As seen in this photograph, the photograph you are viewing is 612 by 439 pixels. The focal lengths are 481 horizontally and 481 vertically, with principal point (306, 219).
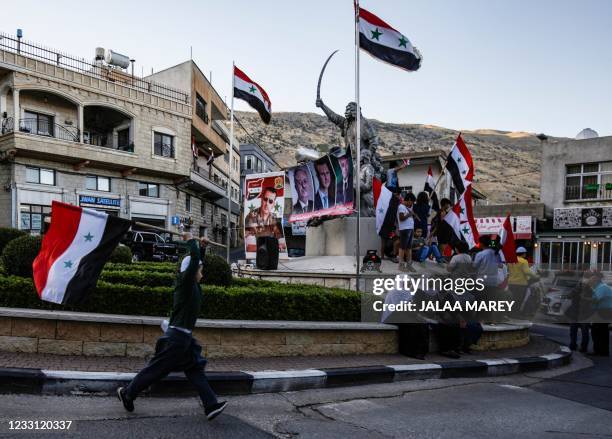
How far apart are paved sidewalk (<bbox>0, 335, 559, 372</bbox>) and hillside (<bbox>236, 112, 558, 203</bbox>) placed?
270ft

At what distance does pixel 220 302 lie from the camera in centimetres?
739

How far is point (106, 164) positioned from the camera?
102 ft

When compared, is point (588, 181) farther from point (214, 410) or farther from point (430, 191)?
point (214, 410)

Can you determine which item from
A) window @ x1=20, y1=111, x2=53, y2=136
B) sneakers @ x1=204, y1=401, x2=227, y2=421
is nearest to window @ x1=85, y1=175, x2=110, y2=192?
window @ x1=20, y1=111, x2=53, y2=136

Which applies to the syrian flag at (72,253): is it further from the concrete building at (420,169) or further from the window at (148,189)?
the concrete building at (420,169)

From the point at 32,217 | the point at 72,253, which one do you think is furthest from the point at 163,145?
the point at 72,253

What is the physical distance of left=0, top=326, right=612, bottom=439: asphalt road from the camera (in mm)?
4410

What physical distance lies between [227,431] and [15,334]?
3.57 meters

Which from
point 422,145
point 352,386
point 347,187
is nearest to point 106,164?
point 347,187

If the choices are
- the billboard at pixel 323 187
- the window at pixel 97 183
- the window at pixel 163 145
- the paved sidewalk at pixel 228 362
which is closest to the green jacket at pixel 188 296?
the paved sidewalk at pixel 228 362

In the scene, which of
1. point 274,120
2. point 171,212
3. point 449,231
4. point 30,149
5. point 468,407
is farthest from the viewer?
point 274,120

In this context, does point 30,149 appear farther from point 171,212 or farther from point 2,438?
point 2,438

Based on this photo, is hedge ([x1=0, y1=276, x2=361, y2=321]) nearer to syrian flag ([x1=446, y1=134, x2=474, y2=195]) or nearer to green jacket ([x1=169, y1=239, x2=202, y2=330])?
green jacket ([x1=169, y1=239, x2=202, y2=330])

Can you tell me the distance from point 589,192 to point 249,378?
29234mm
